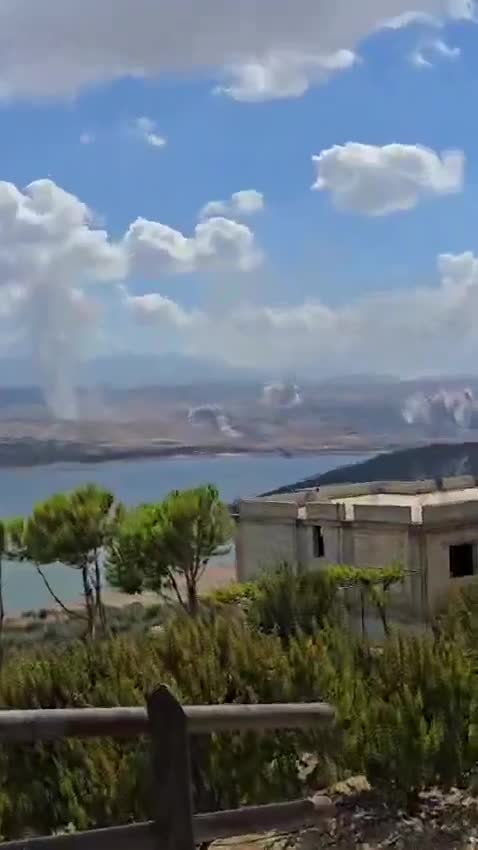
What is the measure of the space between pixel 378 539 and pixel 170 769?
2331 cm

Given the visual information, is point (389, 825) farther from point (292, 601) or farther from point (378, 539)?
point (378, 539)

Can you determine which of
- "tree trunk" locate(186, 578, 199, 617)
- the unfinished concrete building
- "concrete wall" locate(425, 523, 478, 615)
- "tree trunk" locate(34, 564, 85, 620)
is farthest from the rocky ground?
"tree trunk" locate(34, 564, 85, 620)

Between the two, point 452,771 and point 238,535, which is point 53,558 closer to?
point 238,535

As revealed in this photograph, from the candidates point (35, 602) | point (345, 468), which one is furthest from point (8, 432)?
point (35, 602)

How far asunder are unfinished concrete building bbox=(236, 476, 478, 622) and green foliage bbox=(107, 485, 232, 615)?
156 cm

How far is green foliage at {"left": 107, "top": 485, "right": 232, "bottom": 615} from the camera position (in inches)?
948

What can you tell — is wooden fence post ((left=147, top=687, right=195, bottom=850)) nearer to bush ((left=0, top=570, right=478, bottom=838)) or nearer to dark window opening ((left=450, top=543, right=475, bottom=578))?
bush ((left=0, top=570, right=478, bottom=838))

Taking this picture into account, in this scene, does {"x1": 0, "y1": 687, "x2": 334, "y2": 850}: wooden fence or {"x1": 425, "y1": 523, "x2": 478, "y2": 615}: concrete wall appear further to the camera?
{"x1": 425, "y1": 523, "x2": 478, "y2": 615}: concrete wall

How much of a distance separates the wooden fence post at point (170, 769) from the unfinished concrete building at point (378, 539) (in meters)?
20.1

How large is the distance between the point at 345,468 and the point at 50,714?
258ft

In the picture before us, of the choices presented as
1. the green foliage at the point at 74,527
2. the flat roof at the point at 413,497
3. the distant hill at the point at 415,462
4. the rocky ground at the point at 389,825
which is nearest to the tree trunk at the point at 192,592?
the green foliage at the point at 74,527

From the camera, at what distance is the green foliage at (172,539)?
79.0 ft

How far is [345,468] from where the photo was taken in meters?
80.9

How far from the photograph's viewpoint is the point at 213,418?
124750 mm
